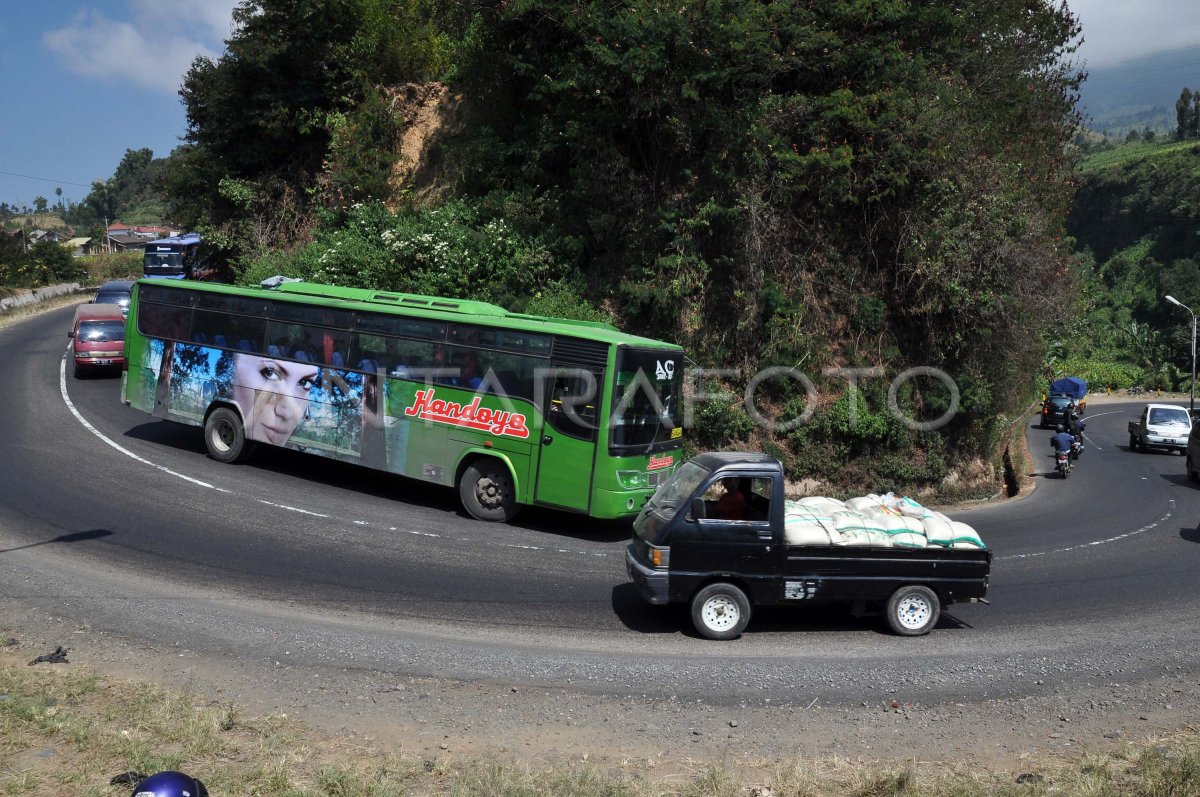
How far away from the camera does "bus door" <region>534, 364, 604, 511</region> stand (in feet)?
47.0

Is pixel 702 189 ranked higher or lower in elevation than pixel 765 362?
higher

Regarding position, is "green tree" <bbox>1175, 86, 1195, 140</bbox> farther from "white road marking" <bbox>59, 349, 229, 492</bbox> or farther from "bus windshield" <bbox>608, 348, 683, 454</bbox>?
"white road marking" <bbox>59, 349, 229, 492</bbox>

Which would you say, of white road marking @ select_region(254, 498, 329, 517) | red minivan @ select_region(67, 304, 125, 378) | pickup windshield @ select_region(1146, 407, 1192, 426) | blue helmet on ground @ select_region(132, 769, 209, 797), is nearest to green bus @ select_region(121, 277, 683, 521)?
white road marking @ select_region(254, 498, 329, 517)

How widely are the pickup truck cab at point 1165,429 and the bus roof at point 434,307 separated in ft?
89.7

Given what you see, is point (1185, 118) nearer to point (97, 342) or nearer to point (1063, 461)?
point (1063, 461)

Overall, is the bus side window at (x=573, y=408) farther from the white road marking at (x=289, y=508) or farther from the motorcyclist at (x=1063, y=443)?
the motorcyclist at (x=1063, y=443)

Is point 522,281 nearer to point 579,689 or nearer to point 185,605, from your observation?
point 185,605

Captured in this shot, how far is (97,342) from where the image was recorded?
27.0 meters

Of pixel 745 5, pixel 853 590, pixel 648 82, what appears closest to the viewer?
pixel 853 590

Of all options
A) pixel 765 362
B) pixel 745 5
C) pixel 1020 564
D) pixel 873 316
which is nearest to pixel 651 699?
pixel 1020 564

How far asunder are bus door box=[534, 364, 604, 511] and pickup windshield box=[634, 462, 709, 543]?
3424 millimetres

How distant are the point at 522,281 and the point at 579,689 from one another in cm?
1597

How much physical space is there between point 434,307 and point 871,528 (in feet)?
29.8

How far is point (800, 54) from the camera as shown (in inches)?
859
